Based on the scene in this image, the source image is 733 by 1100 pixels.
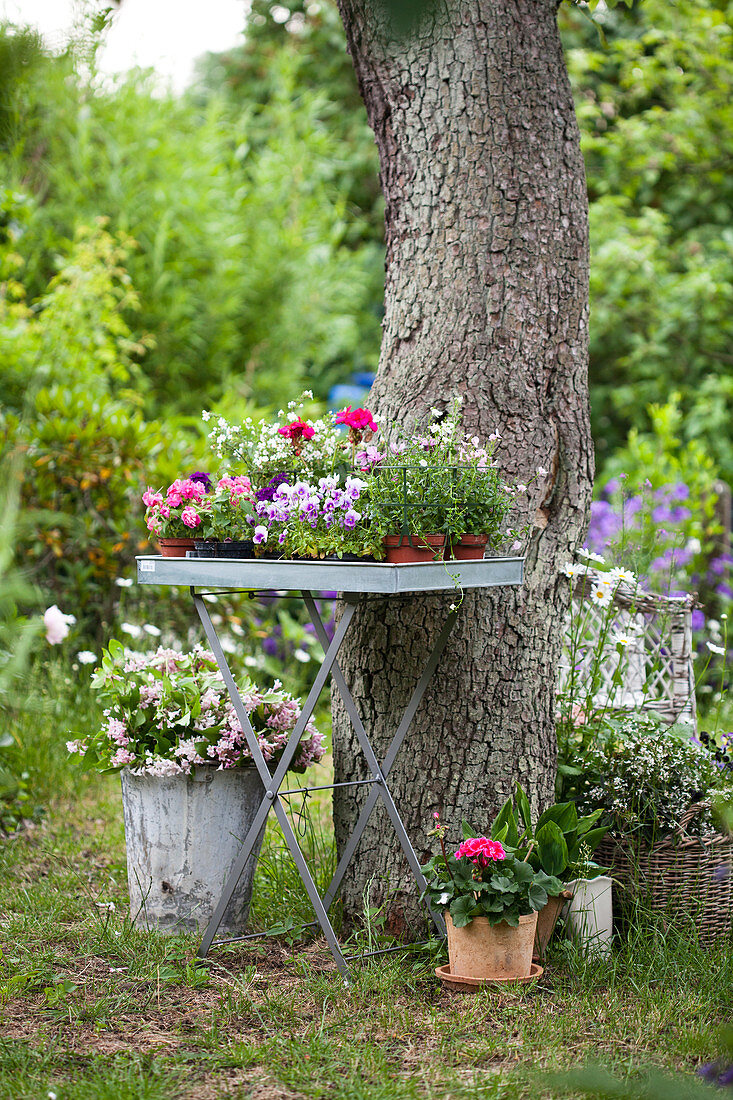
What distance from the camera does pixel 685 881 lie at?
289 centimetres

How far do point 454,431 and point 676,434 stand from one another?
20.3 ft

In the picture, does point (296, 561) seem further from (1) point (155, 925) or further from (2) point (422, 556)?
(1) point (155, 925)

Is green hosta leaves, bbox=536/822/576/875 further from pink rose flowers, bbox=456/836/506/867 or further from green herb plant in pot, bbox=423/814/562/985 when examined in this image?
pink rose flowers, bbox=456/836/506/867

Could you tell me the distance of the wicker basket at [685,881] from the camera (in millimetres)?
2879

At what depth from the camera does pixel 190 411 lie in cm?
736

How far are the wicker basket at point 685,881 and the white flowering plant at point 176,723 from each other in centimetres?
96

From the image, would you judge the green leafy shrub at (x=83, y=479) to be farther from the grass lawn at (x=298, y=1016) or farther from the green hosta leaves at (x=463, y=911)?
the green hosta leaves at (x=463, y=911)

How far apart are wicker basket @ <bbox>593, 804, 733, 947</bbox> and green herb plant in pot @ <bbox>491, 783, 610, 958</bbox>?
0.44 feet

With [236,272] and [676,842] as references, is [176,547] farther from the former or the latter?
[236,272]

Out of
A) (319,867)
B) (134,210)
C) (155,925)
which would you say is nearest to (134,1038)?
(155,925)

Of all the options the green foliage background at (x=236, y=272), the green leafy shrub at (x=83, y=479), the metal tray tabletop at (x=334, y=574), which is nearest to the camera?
the metal tray tabletop at (x=334, y=574)

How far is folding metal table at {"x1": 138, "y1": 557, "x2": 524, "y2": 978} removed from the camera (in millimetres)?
2432

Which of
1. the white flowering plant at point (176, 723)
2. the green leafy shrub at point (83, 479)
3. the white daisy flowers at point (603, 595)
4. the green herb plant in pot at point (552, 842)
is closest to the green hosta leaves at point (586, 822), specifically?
the green herb plant in pot at point (552, 842)

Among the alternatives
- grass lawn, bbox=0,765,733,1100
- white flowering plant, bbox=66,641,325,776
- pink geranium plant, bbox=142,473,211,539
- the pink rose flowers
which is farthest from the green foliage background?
the pink rose flowers
